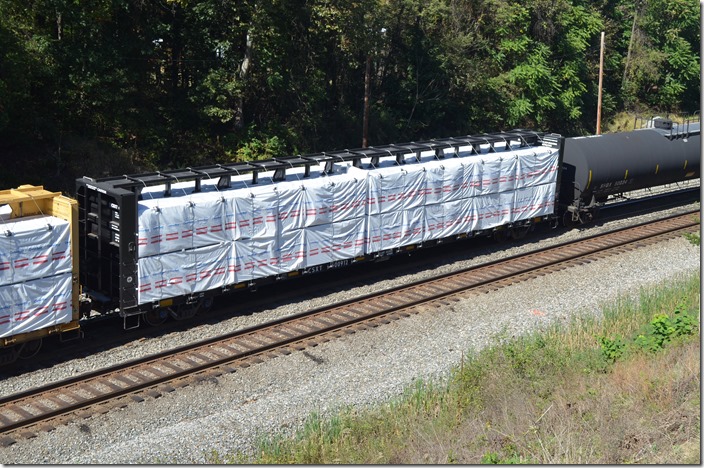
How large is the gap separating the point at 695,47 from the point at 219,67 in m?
39.7

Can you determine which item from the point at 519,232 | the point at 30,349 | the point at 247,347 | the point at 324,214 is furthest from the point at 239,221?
the point at 519,232

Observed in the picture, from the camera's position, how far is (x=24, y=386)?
14.5 metres

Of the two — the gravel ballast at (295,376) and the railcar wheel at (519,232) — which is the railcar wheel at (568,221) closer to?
the railcar wheel at (519,232)

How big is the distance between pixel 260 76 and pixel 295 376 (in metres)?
19.3

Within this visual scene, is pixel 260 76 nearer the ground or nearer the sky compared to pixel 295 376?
nearer the sky

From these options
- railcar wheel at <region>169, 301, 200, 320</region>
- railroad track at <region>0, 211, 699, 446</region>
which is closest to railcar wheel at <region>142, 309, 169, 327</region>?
railcar wheel at <region>169, 301, 200, 320</region>

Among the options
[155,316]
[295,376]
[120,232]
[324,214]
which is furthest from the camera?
[324,214]

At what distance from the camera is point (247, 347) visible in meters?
16.3

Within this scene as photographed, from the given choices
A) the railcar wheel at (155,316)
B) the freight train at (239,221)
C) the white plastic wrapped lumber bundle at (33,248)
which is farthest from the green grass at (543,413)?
the railcar wheel at (155,316)

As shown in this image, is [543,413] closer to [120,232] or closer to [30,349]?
[120,232]

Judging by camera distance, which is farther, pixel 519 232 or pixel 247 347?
pixel 519 232

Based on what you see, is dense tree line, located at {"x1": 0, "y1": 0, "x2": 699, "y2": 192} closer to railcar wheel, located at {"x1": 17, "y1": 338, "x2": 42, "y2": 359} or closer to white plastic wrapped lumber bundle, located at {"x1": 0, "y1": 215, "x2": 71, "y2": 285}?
white plastic wrapped lumber bundle, located at {"x1": 0, "y1": 215, "x2": 71, "y2": 285}

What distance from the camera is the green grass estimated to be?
1096 cm

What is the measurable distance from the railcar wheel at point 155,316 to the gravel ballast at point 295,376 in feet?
1.57
